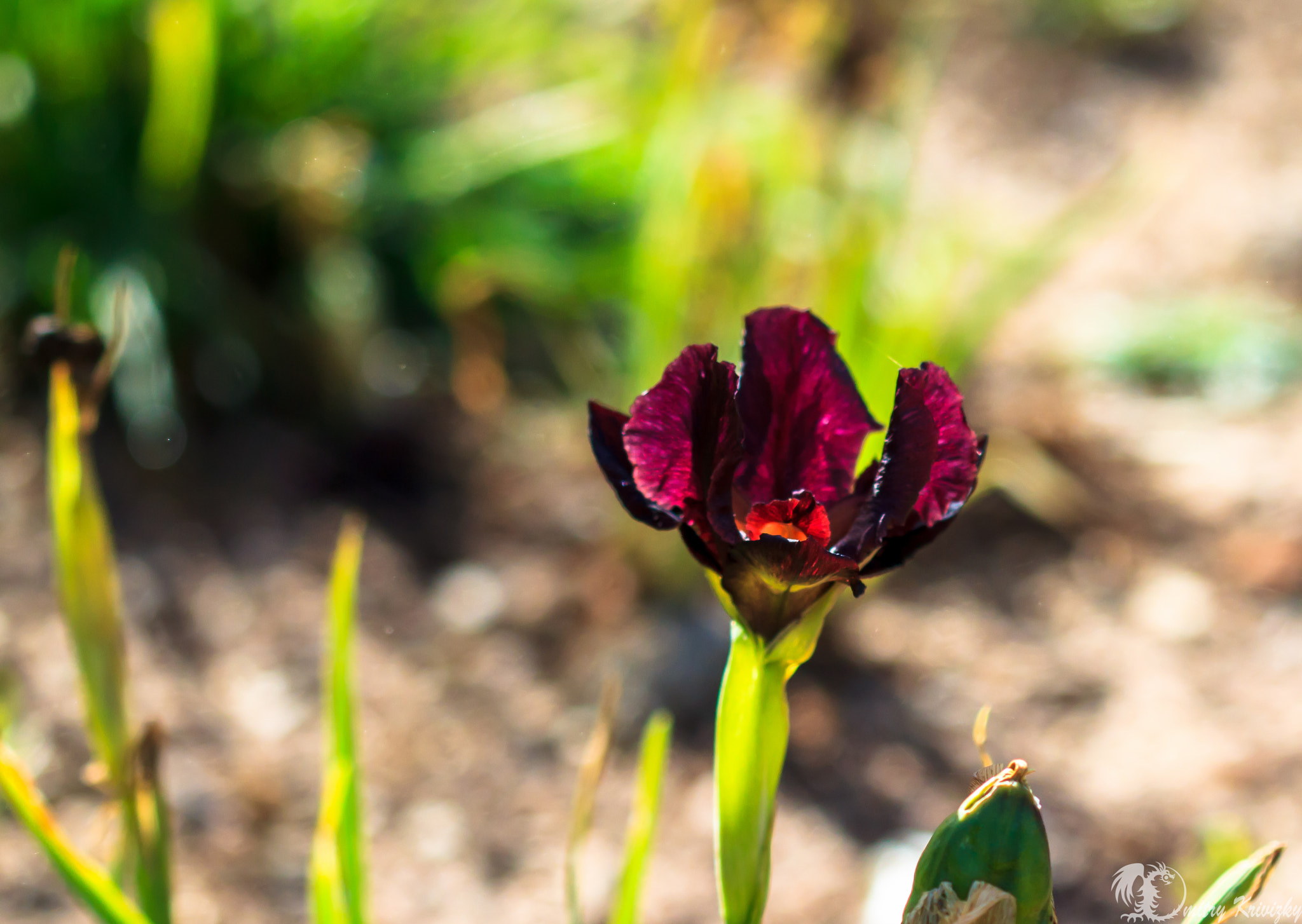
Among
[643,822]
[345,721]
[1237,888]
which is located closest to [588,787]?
[643,822]

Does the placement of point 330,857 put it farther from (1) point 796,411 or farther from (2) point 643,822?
(1) point 796,411

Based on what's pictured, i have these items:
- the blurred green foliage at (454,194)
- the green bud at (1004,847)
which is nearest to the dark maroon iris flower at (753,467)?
the green bud at (1004,847)

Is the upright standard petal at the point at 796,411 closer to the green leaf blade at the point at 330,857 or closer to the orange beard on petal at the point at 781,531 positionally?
the orange beard on petal at the point at 781,531

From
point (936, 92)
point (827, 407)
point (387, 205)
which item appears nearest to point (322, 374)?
point (387, 205)

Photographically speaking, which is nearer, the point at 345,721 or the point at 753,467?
the point at 753,467

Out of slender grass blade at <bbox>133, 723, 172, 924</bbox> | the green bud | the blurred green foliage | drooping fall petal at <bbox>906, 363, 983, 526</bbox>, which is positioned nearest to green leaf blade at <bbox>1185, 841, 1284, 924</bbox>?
the green bud
